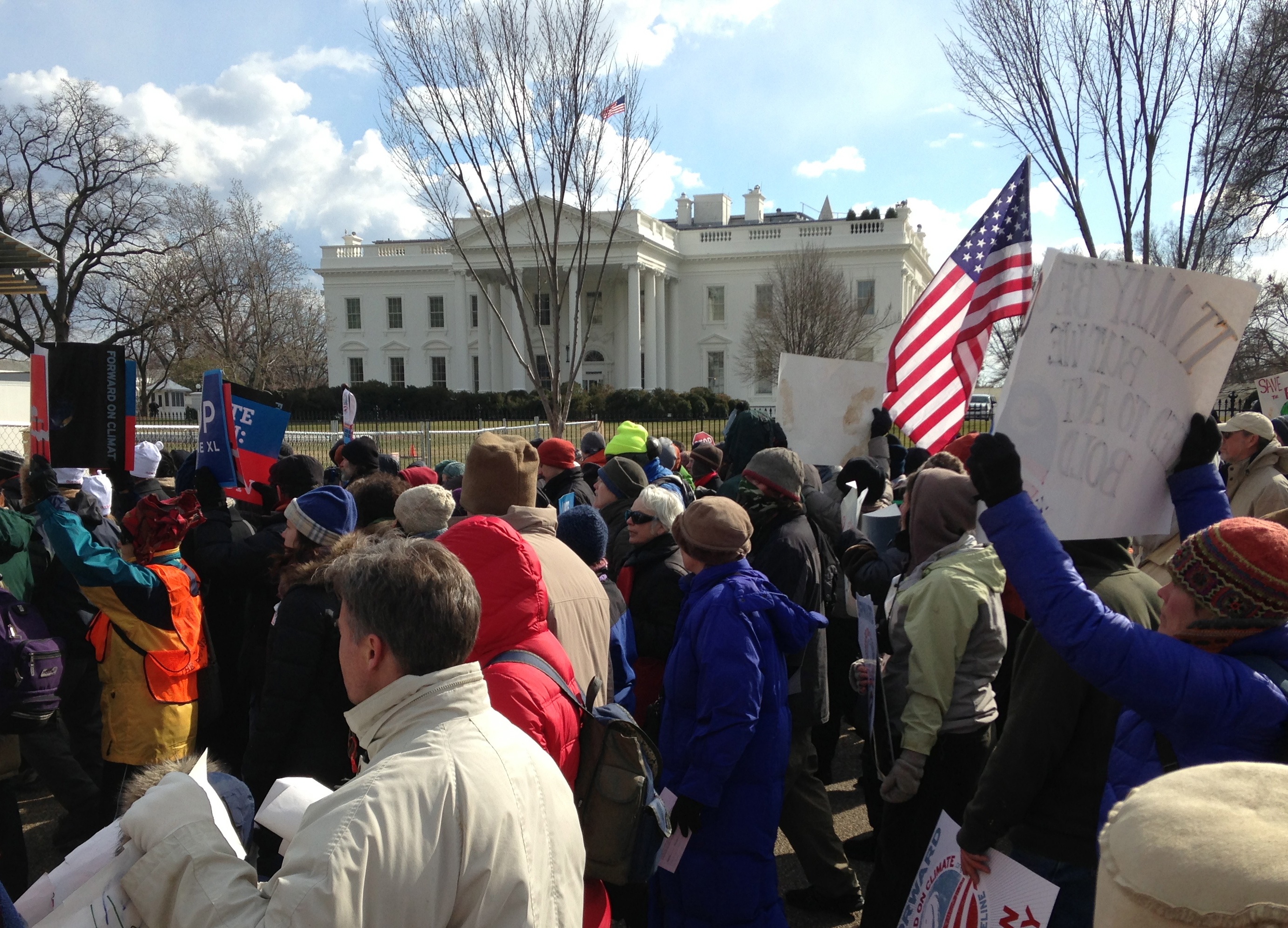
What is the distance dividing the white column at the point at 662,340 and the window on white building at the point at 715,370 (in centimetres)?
247

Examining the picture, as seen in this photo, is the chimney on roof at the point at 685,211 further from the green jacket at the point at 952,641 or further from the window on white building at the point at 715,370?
the green jacket at the point at 952,641

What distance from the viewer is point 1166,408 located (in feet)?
7.82

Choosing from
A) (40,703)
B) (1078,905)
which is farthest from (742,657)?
(40,703)

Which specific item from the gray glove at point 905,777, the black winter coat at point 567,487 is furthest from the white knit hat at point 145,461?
the gray glove at point 905,777

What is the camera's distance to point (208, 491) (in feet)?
16.4

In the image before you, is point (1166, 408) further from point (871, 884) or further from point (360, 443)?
point (360, 443)

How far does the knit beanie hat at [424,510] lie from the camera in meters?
3.93

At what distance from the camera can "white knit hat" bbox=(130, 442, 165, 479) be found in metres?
6.74

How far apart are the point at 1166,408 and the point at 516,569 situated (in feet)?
6.03

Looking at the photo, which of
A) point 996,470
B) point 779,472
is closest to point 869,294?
point 779,472

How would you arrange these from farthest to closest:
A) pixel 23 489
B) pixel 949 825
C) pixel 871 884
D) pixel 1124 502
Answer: pixel 23 489 → pixel 871 884 → pixel 949 825 → pixel 1124 502

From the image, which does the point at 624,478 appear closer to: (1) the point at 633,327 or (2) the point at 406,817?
(2) the point at 406,817

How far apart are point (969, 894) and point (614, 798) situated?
1116 millimetres

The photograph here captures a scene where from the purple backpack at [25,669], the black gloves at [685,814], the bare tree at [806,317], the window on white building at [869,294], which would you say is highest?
the window on white building at [869,294]
